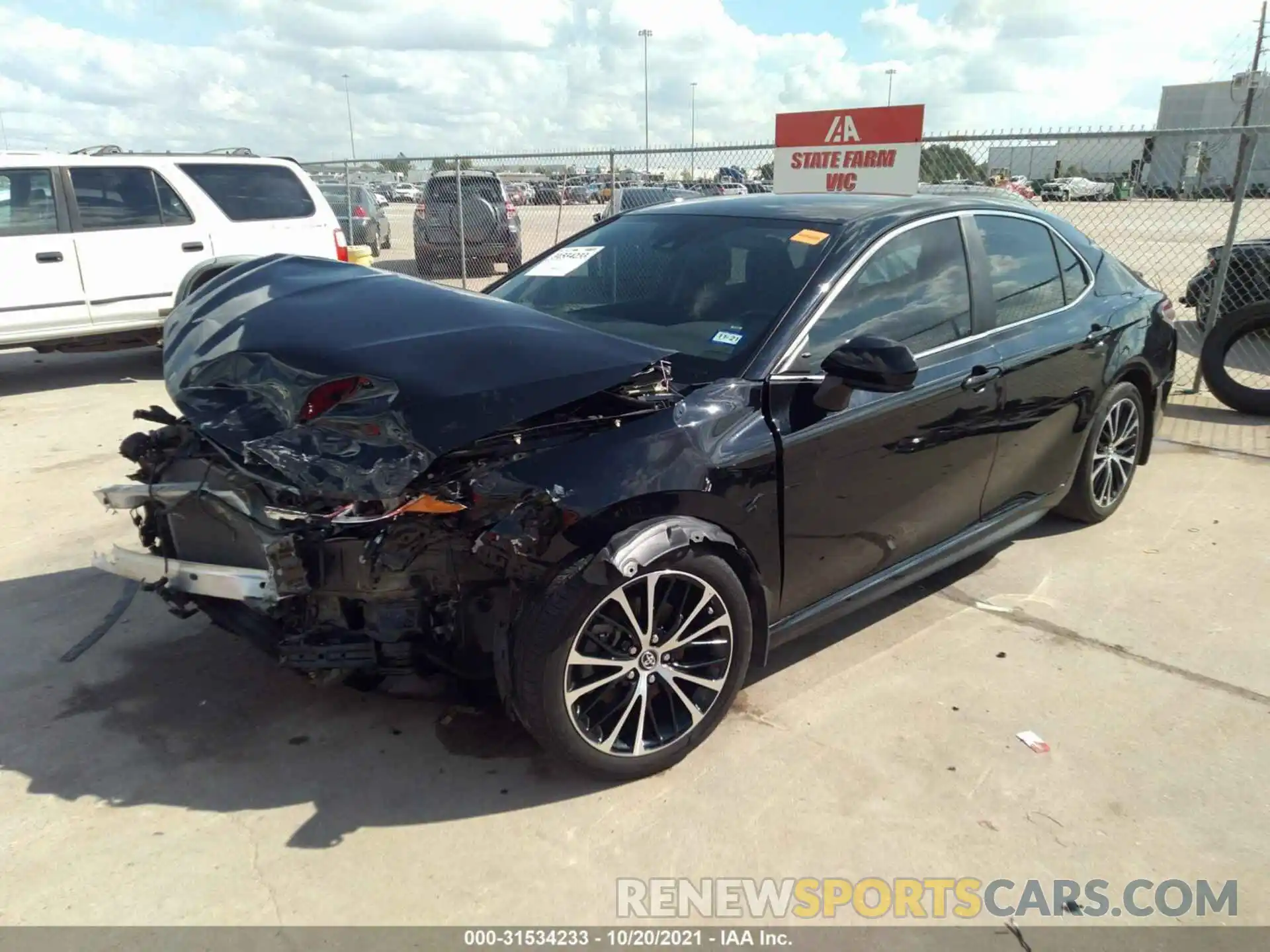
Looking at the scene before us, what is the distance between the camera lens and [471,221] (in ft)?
45.4

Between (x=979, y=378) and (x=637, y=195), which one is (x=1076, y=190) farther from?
(x=979, y=378)

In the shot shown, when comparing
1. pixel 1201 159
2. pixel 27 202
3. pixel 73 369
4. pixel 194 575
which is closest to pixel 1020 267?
pixel 194 575

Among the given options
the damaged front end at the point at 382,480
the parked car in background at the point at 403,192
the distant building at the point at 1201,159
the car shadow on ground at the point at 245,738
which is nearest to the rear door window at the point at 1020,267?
the car shadow on ground at the point at 245,738

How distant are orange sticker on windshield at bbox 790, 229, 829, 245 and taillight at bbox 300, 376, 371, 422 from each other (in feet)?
5.76

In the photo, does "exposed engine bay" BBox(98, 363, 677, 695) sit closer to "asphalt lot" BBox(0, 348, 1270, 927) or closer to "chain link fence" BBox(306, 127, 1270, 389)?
"asphalt lot" BBox(0, 348, 1270, 927)

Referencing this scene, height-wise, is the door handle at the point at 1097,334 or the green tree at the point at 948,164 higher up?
the green tree at the point at 948,164

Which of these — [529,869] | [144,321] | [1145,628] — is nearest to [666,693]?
[529,869]

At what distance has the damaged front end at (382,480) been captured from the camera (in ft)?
8.52

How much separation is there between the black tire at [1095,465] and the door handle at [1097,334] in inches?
11.9

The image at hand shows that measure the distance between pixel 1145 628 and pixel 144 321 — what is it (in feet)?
27.4

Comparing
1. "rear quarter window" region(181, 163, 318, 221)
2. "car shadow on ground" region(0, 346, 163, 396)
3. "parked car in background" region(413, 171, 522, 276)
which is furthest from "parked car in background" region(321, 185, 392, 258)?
"rear quarter window" region(181, 163, 318, 221)

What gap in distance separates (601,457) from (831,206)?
5.86ft

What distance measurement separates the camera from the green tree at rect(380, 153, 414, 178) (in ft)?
43.6

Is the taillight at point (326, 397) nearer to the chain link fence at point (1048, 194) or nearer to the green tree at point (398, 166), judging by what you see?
the chain link fence at point (1048, 194)
